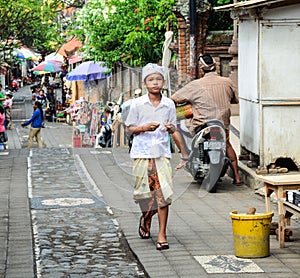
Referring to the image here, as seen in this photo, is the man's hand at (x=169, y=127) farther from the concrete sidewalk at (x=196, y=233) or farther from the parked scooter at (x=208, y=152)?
the parked scooter at (x=208, y=152)

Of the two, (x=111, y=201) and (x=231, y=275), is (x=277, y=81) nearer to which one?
(x=111, y=201)

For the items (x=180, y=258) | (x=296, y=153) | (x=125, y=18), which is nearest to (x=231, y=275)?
(x=180, y=258)

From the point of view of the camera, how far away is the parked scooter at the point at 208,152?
12398 mm

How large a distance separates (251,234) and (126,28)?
53.5 feet

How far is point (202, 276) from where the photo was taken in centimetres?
769

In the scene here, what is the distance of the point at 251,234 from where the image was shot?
833 cm

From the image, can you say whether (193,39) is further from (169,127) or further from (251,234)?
(251,234)

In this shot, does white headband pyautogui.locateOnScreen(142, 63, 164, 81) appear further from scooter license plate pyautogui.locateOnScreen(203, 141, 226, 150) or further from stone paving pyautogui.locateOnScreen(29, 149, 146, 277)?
scooter license plate pyautogui.locateOnScreen(203, 141, 226, 150)

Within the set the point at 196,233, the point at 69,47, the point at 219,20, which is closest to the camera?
the point at 196,233

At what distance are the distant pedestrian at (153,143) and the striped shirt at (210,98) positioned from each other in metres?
3.31

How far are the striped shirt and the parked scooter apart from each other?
0.38 ft

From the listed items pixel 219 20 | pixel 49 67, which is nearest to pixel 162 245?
pixel 219 20

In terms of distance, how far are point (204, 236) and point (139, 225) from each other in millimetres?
745

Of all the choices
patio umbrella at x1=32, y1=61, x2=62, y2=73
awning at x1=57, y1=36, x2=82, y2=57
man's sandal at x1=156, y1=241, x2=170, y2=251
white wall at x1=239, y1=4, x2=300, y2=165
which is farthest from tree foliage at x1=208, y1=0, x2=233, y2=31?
patio umbrella at x1=32, y1=61, x2=62, y2=73
